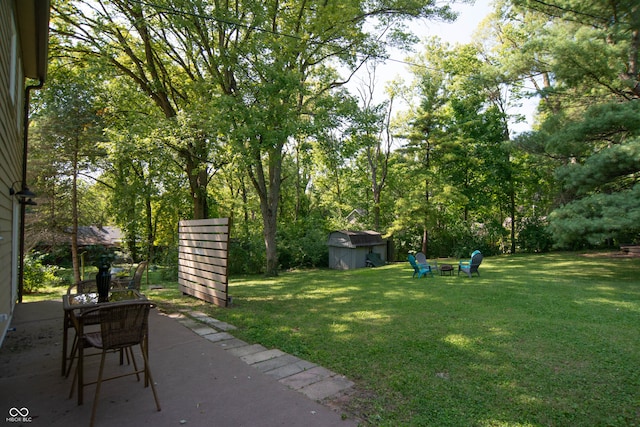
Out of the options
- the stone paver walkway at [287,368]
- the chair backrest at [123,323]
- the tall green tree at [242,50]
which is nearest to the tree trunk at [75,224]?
the tall green tree at [242,50]

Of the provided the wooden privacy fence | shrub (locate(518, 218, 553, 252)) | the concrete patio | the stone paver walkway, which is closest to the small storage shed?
shrub (locate(518, 218, 553, 252))

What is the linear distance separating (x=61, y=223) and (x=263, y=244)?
747 cm

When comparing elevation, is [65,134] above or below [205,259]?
above

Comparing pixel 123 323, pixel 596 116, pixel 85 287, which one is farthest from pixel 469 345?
pixel 596 116

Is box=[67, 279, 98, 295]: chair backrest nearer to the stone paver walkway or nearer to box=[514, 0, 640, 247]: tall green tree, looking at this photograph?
the stone paver walkway

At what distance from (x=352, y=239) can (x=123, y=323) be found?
569 inches

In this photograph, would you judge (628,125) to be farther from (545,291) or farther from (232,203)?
(232,203)

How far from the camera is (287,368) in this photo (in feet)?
12.0

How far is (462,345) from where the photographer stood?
14.0 ft

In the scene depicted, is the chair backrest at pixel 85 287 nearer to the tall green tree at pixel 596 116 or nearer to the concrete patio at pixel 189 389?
the concrete patio at pixel 189 389

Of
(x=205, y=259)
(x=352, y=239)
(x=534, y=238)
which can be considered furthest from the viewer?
(x=534, y=238)

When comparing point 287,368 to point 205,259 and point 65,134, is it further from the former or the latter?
point 65,134

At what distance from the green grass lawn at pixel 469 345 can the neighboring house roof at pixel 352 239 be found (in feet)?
27.2

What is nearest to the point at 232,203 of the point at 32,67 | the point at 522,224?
the point at 32,67
